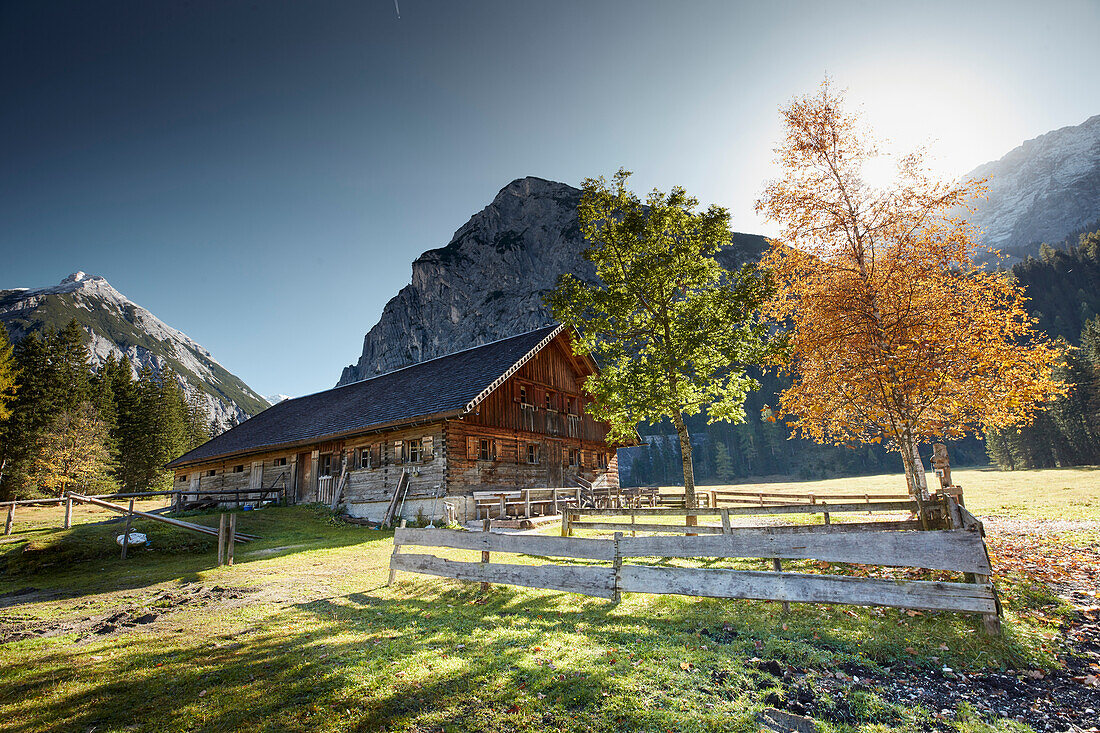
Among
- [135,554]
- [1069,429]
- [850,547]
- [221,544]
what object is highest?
[1069,429]

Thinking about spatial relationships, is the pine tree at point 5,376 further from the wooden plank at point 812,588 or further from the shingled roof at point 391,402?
the wooden plank at point 812,588

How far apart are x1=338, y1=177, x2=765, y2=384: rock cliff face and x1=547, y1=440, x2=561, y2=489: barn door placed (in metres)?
85.4

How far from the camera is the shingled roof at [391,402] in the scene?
74.9ft

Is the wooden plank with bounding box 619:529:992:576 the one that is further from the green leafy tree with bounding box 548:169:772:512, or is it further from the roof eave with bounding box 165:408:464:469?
the roof eave with bounding box 165:408:464:469

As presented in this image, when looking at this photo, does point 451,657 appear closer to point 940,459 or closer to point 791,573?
point 791,573

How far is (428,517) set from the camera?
21.6 meters

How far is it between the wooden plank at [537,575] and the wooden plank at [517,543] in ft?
0.82

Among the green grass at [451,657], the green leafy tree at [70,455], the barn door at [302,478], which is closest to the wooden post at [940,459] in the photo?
the green grass at [451,657]

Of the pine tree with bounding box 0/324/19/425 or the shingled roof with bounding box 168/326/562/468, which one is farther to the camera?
the pine tree with bounding box 0/324/19/425

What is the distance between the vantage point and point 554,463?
27984 millimetres

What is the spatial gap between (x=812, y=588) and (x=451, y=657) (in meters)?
4.70

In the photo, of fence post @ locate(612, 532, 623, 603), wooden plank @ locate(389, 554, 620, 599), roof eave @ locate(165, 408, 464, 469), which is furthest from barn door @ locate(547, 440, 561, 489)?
fence post @ locate(612, 532, 623, 603)

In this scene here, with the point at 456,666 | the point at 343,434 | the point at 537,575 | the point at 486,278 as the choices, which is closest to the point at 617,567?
the point at 537,575

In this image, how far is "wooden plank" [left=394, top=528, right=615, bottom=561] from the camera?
783 centimetres
